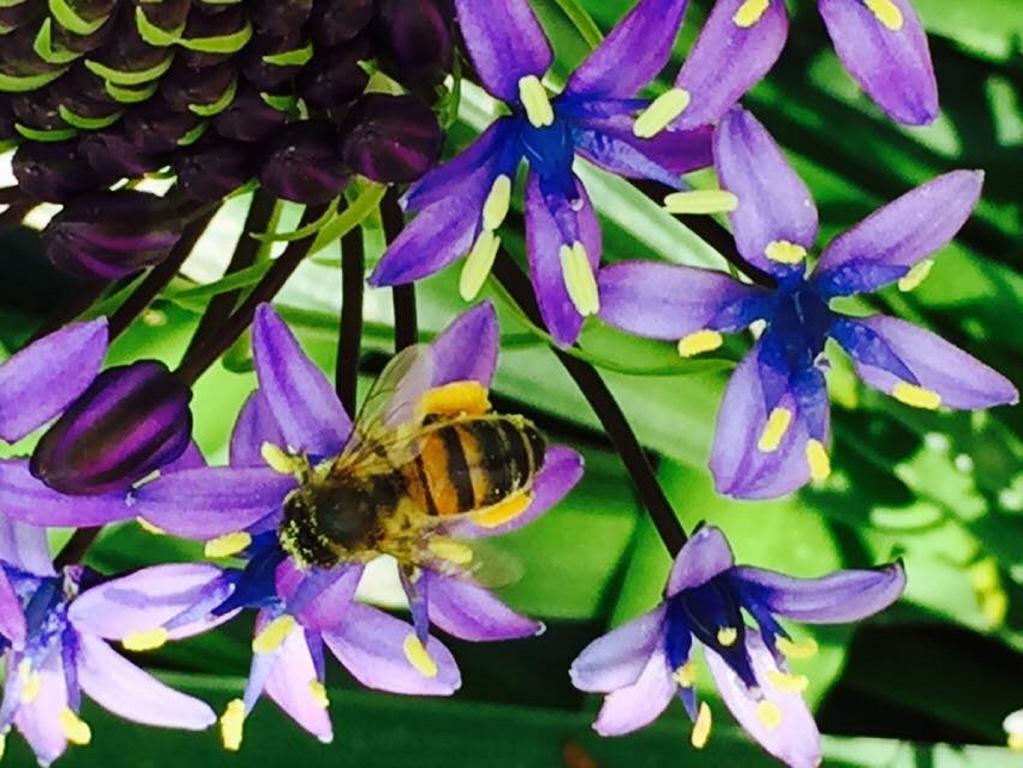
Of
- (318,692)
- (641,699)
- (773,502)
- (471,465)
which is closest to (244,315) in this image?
(471,465)

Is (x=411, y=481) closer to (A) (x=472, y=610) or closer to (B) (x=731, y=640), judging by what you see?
(A) (x=472, y=610)

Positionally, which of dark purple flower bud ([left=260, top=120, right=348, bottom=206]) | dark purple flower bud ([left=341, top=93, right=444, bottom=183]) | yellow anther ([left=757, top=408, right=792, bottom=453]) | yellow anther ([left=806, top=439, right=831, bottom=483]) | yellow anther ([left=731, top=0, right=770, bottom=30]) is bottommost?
yellow anther ([left=806, top=439, right=831, bottom=483])

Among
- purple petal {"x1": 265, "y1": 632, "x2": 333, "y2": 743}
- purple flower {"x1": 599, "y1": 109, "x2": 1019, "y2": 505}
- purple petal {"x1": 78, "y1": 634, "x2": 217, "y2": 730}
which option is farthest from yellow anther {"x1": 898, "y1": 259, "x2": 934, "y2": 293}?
purple petal {"x1": 78, "y1": 634, "x2": 217, "y2": 730}

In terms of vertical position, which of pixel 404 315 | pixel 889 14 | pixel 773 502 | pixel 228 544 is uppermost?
pixel 889 14

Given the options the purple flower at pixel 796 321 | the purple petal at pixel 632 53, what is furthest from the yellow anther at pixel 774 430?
the purple petal at pixel 632 53

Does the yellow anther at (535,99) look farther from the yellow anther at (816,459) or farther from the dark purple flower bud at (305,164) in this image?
the yellow anther at (816,459)

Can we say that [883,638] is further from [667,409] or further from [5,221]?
[5,221]

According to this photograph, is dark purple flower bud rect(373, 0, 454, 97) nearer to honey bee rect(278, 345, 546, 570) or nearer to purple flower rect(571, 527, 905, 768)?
honey bee rect(278, 345, 546, 570)

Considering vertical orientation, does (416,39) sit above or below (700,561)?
above
